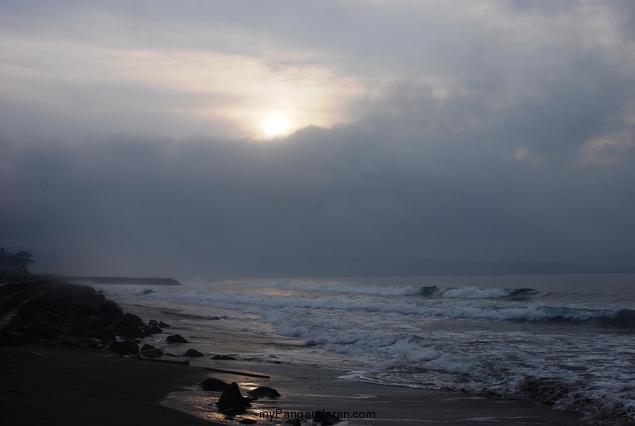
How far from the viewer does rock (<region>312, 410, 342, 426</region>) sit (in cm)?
746

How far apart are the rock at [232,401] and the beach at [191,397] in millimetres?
139

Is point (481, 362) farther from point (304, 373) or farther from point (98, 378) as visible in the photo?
point (98, 378)

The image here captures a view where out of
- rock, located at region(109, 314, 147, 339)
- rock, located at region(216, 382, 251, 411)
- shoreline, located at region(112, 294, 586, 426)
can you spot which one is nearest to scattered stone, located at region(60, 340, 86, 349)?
rock, located at region(109, 314, 147, 339)

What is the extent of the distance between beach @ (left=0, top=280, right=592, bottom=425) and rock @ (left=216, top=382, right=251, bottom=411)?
0.14 metres

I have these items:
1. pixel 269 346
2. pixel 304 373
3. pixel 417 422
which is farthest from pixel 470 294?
pixel 417 422

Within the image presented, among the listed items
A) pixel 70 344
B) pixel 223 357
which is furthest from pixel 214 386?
pixel 70 344

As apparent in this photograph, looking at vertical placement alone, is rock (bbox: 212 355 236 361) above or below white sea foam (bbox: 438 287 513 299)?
above

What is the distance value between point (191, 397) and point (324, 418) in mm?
2548

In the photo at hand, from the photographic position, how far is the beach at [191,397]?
21.8ft

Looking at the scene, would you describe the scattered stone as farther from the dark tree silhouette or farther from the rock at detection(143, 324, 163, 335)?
the dark tree silhouette

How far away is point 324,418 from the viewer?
7.52 meters

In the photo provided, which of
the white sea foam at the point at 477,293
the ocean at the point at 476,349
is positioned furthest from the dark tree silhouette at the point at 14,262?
the ocean at the point at 476,349

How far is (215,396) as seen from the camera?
28.9ft

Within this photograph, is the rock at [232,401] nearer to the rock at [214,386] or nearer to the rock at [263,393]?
the rock at [263,393]
